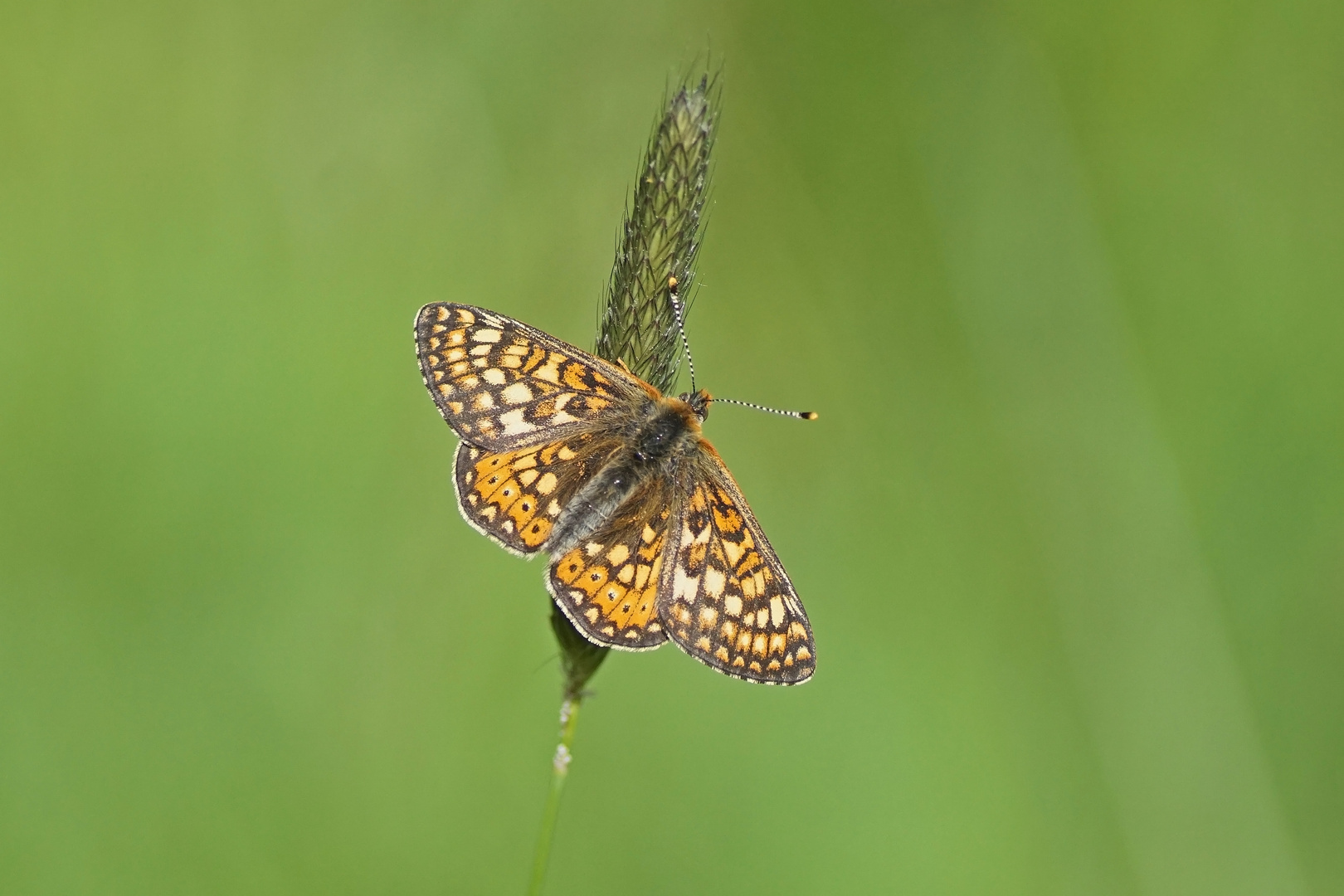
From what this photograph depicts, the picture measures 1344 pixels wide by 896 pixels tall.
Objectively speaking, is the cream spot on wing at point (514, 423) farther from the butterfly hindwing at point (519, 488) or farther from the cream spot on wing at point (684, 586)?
the cream spot on wing at point (684, 586)

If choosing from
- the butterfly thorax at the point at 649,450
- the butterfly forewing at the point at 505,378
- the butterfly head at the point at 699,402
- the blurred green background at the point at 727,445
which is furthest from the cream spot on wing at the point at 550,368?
the blurred green background at the point at 727,445

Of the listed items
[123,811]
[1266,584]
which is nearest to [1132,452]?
[1266,584]

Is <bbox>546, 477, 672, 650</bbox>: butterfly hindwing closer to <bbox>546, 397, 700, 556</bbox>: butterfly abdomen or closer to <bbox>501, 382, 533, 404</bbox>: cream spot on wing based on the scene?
<bbox>546, 397, 700, 556</bbox>: butterfly abdomen

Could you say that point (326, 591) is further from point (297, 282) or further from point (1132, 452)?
point (1132, 452)

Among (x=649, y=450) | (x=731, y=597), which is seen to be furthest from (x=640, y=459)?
(x=731, y=597)

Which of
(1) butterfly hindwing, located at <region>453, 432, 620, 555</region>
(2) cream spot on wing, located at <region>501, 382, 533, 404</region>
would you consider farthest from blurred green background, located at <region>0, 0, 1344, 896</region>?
(2) cream spot on wing, located at <region>501, 382, 533, 404</region>

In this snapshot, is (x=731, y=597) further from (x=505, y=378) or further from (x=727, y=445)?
(x=727, y=445)
